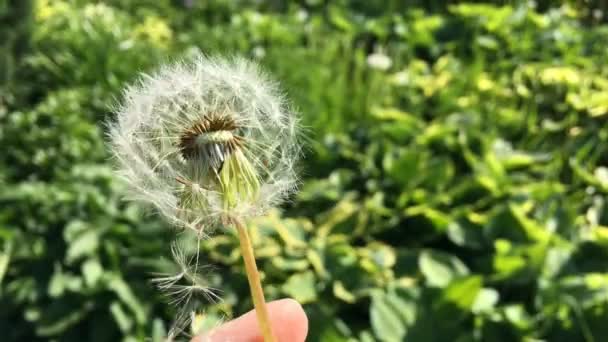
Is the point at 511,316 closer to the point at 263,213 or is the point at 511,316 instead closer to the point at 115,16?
the point at 263,213

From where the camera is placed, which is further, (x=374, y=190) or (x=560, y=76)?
(x=560, y=76)

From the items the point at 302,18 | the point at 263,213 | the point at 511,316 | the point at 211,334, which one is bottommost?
the point at 511,316

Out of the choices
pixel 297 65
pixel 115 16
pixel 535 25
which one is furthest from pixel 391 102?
pixel 115 16

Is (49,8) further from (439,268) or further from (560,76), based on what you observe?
(439,268)

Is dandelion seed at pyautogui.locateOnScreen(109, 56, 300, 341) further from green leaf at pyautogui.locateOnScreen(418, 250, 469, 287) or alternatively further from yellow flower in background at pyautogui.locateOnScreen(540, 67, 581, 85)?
yellow flower in background at pyautogui.locateOnScreen(540, 67, 581, 85)

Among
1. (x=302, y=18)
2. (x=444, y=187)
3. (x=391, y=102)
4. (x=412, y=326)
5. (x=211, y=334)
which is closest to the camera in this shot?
(x=211, y=334)

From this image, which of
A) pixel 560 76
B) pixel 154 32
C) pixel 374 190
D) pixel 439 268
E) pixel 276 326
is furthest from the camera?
pixel 154 32

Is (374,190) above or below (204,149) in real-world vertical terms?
below

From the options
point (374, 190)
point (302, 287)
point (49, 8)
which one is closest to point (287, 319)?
point (302, 287)
